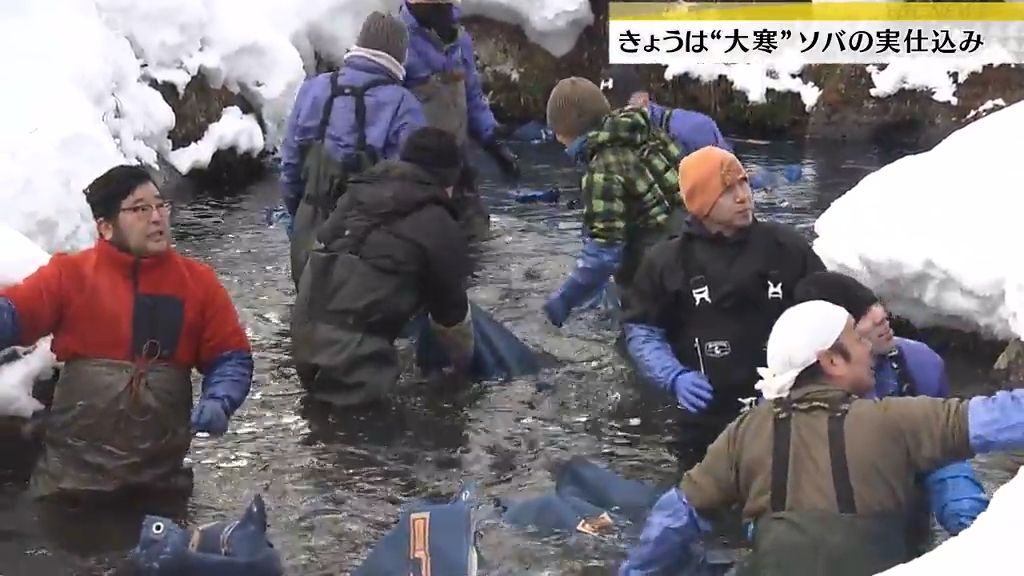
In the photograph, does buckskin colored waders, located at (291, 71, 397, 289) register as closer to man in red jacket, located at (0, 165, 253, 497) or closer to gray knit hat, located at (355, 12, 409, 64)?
gray knit hat, located at (355, 12, 409, 64)

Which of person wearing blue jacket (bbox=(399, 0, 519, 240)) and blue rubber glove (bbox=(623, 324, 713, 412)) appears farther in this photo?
person wearing blue jacket (bbox=(399, 0, 519, 240))

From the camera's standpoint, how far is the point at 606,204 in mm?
6062

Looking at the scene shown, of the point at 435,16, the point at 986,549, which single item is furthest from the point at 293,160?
the point at 986,549

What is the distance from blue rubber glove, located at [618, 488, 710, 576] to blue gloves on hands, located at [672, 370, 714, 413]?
3.46 feet

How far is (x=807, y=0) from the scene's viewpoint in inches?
580

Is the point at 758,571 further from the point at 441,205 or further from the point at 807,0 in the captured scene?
the point at 807,0

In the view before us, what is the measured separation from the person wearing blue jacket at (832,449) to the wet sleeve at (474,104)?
220 inches

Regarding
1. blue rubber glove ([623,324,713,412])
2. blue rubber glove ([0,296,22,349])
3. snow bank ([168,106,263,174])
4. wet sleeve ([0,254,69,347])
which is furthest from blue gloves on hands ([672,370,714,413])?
snow bank ([168,106,263,174])

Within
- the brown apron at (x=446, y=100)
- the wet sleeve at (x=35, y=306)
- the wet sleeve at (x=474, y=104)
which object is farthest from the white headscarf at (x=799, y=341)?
the wet sleeve at (x=474, y=104)

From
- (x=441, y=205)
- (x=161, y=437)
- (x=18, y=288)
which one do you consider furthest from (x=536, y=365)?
(x=18, y=288)

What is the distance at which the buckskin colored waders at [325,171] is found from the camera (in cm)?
676

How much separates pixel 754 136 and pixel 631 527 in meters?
9.43

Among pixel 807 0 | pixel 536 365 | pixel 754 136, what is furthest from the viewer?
pixel 807 0

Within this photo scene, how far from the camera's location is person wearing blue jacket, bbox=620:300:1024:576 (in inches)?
127
